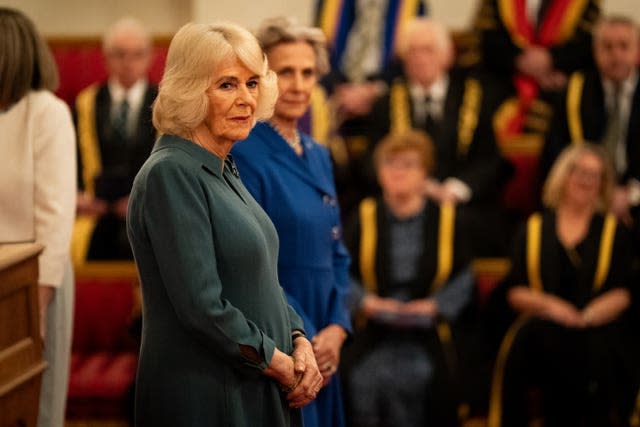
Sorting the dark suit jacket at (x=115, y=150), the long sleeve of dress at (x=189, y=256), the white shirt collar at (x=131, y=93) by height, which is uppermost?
the long sleeve of dress at (x=189, y=256)

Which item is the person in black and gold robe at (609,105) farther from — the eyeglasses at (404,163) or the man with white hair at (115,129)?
the man with white hair at (115,129)

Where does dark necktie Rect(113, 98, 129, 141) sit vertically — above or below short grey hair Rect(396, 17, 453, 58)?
below

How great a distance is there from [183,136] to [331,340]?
918 millimetres

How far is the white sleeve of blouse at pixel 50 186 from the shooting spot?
133 inches

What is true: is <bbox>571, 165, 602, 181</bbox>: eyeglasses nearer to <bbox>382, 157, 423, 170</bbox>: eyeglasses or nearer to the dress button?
<bbox>382, 157, 423, 170</bbox>: eyeglasses

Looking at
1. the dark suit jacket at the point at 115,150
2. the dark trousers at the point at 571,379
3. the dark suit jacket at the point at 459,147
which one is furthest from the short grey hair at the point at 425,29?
the dark trousers at the point at 571,379

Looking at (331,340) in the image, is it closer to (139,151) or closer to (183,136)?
(183,136)

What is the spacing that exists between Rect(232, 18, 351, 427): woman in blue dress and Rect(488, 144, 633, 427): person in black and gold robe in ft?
6.42

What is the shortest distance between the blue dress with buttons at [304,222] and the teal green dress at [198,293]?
49 centimetres

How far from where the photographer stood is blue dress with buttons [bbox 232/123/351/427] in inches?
121

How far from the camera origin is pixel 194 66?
2475 mm

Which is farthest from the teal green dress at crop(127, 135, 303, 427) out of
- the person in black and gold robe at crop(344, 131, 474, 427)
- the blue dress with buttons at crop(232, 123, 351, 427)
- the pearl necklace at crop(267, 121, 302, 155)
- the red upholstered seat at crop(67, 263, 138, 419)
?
the red upholstered seat at crop(67, 263, 138, 419)

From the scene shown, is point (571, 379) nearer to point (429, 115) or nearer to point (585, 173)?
point (585, 173)

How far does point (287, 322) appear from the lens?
8.74ft
